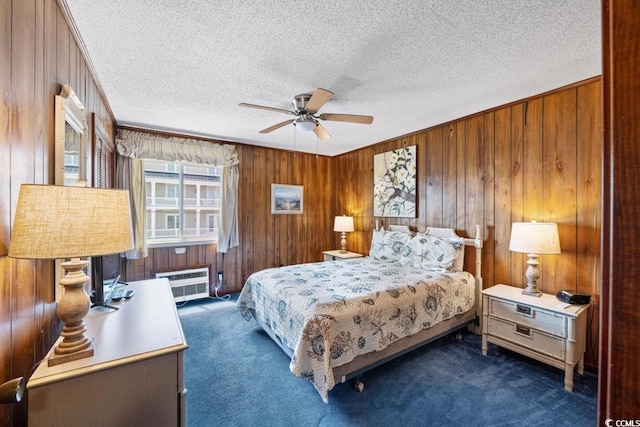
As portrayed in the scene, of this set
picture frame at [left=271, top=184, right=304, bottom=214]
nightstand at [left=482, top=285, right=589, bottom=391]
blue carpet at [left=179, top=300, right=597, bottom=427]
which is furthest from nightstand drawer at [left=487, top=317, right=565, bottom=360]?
picture frame at [left=271, top=184, right=304, bottom=214]

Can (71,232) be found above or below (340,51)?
below

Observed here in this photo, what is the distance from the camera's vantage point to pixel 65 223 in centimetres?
90

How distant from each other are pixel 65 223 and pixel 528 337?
3.10 meters

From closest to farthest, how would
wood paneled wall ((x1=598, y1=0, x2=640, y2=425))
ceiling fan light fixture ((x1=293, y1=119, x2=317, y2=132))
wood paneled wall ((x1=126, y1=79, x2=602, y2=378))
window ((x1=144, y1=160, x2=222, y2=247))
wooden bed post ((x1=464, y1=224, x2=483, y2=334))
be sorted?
wood paneled wall ((x1=598, y1=0, x2=640, y2=425)) < wood paneled wall ((x1=126, y1=79, x2=602, y2=378)) < ceiling fan light fixture ((x1=293, y1=119, x2=317, y2=132)) < wooden bed post ((x1=464, y1=224, x2=483, y2=334)) < window ((x1=144, y1=160, x2=222, y2=247))

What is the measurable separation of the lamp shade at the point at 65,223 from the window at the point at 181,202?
3.10 m

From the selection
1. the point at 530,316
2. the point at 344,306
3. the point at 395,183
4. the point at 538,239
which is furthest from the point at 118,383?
the point at 395,183

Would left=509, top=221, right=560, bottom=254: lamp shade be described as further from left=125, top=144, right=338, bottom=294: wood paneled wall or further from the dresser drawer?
left=125, top=144, right=338, bottom=294: wood paneled wall

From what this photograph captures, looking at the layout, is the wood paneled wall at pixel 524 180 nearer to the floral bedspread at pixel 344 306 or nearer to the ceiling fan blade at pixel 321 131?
the floral bedspread at pixel 344 306

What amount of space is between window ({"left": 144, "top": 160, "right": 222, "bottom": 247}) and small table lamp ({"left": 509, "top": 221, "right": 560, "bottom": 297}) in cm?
377

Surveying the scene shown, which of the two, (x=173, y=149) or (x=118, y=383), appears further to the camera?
(x=173, y=149)

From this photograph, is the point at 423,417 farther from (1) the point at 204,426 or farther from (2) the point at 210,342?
(2) the point at 210,342

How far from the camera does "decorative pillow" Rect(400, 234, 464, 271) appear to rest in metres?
2.97

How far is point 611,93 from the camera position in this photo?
1.49 ft

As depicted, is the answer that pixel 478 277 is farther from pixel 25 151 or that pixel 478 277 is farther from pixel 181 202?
pixel 181 202
